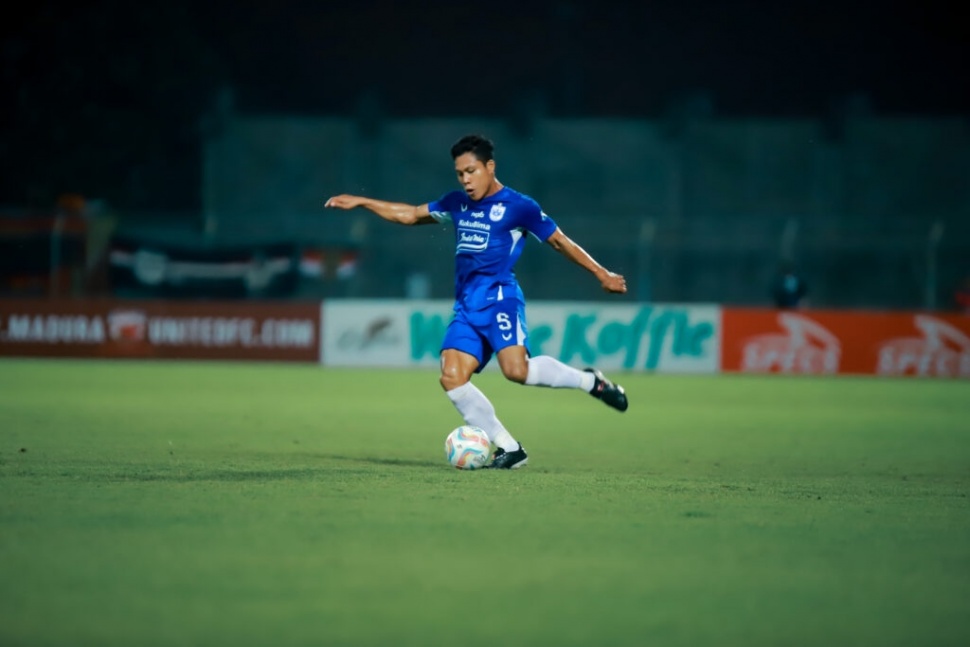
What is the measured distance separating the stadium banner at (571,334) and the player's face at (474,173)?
47.4 feet

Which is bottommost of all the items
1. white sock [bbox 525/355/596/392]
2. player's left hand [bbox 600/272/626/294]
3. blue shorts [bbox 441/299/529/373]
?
white sock [bbox 525/355/596/392]

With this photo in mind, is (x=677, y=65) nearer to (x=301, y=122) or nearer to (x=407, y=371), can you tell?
(x=301, y=122)

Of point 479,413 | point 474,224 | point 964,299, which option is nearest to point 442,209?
point 474,224

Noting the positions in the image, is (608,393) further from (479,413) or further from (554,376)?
(479,413)

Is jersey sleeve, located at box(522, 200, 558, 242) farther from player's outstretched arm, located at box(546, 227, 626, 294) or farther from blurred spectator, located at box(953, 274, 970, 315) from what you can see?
blurred spectator, located at box(953, 274, 970, 315)

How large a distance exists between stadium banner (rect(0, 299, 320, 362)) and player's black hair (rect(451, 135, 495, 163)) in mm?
15802

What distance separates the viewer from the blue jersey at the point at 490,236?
32.9ft

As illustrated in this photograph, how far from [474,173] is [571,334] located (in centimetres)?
1476

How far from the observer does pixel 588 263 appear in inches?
399

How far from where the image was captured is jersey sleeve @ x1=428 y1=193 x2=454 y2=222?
402 inches

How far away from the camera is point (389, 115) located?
45.4 m

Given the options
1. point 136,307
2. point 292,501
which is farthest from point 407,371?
point 292,501

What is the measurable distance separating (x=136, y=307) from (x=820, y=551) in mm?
20175

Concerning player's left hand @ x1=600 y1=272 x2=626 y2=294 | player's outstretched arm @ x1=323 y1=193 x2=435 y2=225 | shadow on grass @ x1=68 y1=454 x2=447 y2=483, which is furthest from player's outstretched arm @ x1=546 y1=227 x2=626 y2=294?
shadow on grass @ x1=68 y1=454 x2=447 y2=483
